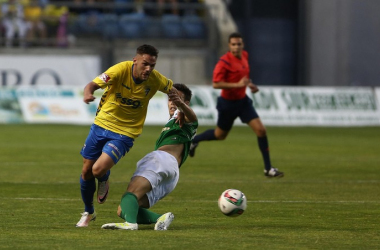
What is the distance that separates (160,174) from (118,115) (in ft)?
2.79

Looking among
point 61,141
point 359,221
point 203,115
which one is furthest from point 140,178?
point 203,115

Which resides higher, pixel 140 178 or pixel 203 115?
pixel 140 178

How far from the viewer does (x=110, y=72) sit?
8789 mm

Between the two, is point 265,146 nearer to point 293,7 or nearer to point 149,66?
point 149,66

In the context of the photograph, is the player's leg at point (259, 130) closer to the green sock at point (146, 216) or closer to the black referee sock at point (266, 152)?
the black referee sock at point (266, 152)

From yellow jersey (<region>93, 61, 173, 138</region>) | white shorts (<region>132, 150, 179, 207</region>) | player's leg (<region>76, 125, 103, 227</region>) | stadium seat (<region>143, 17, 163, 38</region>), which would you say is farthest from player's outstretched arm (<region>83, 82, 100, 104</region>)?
stadium seat (<region>143, 17, 163, 38</region>)

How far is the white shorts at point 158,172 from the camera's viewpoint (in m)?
8.55

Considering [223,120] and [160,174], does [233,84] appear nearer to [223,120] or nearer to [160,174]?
[223,120]

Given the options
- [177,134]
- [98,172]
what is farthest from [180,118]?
[98,172]

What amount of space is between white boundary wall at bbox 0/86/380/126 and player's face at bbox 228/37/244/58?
12083 millimetres

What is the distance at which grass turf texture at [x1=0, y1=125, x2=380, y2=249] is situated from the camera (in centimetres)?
778

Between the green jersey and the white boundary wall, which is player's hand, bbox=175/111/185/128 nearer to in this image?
the green jersey

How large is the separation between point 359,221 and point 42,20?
79.1ft

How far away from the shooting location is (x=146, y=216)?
8.63 meters
